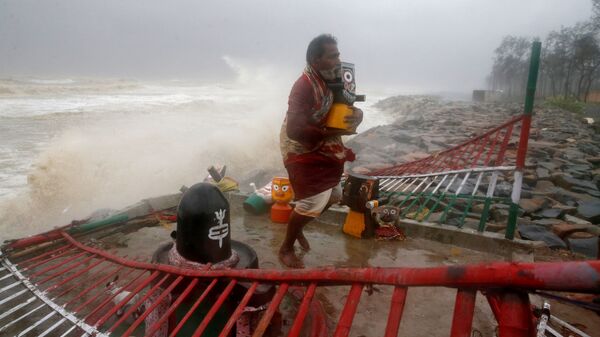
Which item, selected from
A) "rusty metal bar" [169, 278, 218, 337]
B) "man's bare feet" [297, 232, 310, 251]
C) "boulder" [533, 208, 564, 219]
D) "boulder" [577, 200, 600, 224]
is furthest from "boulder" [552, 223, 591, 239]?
"rusty metal bar" [169, 278, 218, 337]

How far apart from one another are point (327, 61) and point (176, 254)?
1.79m

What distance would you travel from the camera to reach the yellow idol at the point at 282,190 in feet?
14.4

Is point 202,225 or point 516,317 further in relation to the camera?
point 202,225

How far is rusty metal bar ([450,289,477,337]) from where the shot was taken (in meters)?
1.05

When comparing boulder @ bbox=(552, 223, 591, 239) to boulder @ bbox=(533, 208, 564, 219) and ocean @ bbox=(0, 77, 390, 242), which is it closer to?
boulder @ bbox=(533, 208, 564, 219)

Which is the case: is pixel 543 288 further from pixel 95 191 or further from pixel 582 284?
pixel 95 191

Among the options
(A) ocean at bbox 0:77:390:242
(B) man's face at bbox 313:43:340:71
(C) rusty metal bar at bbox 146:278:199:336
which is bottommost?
(A) ocean at bbox 0:77:390:242

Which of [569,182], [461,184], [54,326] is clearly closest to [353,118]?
[461,184]

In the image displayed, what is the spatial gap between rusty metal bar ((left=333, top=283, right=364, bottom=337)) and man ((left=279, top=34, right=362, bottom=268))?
1566 mm

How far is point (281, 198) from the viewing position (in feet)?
14.6

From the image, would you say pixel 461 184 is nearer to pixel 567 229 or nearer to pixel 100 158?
pixel 567 229

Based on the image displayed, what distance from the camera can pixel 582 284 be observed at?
0.87 meters

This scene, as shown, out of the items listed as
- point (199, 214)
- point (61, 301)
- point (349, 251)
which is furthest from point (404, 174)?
point (61, 301)

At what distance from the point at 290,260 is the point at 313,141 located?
3.76 ft
